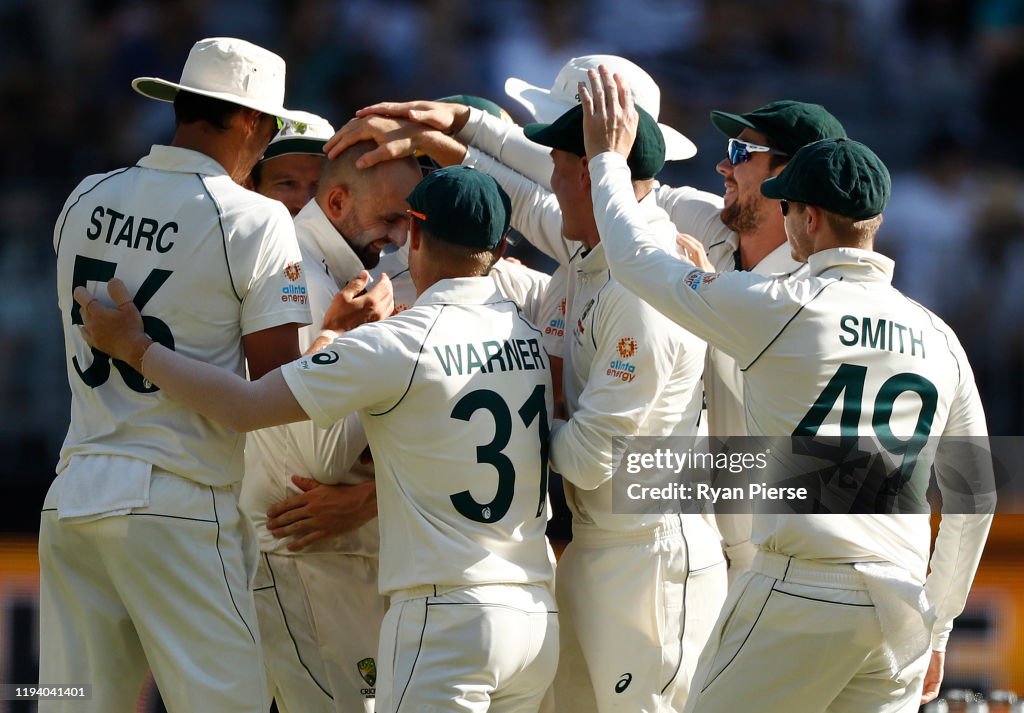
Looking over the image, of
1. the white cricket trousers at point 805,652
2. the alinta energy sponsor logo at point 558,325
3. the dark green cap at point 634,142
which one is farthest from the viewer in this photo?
the alinta energy sponsor logo at point 558,325

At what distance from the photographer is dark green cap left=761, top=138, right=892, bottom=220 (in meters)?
4.16

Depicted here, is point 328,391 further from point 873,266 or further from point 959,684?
point 959,684

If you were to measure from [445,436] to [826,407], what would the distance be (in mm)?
1103

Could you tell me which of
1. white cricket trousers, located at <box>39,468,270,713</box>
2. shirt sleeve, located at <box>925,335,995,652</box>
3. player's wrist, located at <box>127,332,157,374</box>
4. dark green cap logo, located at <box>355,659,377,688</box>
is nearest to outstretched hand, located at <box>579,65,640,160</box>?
shirt sleeve, located at <box>925,335,995,652</box>

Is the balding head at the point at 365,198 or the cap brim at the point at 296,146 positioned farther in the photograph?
the cap brim at the point at 296,146

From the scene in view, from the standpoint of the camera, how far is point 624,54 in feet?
36.2

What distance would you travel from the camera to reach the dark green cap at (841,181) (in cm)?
416

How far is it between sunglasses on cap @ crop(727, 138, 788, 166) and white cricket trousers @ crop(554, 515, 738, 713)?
149cm

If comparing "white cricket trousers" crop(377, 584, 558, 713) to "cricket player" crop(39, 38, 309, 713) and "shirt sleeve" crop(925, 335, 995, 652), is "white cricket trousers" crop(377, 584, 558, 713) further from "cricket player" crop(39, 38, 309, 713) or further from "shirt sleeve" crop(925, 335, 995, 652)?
"shirt sleeve" crop(925, 335, 995, 652)

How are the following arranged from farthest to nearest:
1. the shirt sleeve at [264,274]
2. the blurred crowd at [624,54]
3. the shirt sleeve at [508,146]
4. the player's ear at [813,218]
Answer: the blurred crowd at [624,54]
the shirt sleeve at [508,146]
the shirt sleeve at [264,274]
the player's ear at [813,218]

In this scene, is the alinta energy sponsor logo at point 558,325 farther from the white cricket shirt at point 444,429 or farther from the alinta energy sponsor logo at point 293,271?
the alinta energy sponsor logo at point 293,271

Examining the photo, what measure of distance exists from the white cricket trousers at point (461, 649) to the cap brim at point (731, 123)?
2.03m

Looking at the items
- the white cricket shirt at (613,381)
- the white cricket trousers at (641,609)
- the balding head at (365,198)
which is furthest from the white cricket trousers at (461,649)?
the balding head at (365,198)

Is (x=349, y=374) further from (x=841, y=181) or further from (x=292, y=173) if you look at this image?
(x=292, y=173)
